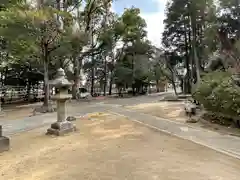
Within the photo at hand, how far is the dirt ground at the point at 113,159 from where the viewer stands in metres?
3.34

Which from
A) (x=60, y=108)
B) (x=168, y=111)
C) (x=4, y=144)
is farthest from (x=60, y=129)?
(x=168, y=111)

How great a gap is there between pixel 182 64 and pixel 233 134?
649 inches

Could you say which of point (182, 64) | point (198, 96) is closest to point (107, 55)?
point (182, 64)

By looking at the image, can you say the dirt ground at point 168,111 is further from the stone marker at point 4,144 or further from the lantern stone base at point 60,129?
the stone marker at point 4,144

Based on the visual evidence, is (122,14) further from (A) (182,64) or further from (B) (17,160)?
(B) (17,160)

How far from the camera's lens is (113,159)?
13.2 feet

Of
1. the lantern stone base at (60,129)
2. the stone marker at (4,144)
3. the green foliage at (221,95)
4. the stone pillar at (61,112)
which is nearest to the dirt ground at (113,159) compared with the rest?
the stone marker at (4,144)

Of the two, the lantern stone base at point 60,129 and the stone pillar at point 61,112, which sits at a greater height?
the stone pillar at point 61,112

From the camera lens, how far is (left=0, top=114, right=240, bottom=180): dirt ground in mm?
3344

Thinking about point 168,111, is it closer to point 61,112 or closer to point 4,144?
point 61,112

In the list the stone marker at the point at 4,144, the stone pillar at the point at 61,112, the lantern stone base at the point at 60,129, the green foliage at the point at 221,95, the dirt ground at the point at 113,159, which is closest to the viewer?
the dirt ground at the point at 113,159

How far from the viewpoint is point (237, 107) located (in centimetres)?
617

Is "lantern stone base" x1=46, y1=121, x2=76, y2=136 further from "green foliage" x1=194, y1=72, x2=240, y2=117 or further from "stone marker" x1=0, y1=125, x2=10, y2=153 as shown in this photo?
"green foliage" x1=194, y1=72, x2=240, y2=117

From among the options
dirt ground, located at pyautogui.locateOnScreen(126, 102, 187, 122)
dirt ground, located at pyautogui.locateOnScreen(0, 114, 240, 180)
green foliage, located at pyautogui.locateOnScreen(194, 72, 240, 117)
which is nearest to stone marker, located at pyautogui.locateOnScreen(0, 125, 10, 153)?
dirt ground, located at pyautogui.locateOnScreen(0, 114, 240, 180)
